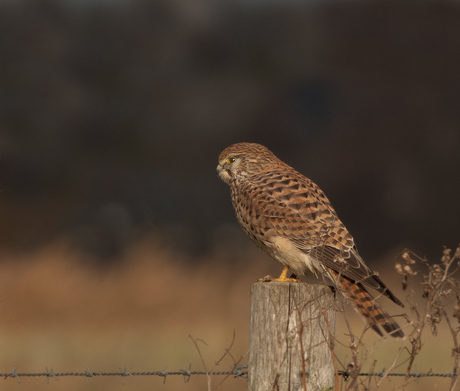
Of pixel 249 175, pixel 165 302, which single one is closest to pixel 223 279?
pixel 165 302

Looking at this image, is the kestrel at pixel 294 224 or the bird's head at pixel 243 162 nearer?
the kestrel at pixel 294 224

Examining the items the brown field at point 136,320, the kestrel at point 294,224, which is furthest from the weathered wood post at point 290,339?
the brown field at point 136,320

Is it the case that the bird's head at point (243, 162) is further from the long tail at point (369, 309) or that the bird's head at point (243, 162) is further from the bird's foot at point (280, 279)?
the long tail at point (369, 309)

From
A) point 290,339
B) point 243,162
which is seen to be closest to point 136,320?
point 243,162

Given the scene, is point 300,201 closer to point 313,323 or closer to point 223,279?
point 313,323

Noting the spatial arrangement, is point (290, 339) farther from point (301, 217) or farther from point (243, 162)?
point (243, 162)

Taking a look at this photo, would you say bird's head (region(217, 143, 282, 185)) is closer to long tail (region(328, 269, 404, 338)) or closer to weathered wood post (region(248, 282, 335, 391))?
long tail (region(328, 269, 404, 338))

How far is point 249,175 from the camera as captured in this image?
445 centimetres

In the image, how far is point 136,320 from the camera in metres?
7.77

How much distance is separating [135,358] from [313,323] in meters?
3.93

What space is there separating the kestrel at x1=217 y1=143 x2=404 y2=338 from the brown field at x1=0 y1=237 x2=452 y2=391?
6.60 feet

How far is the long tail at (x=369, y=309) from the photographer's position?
3.37 metres

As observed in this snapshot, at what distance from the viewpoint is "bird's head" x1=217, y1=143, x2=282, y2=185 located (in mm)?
4473

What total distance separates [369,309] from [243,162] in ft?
4.05
